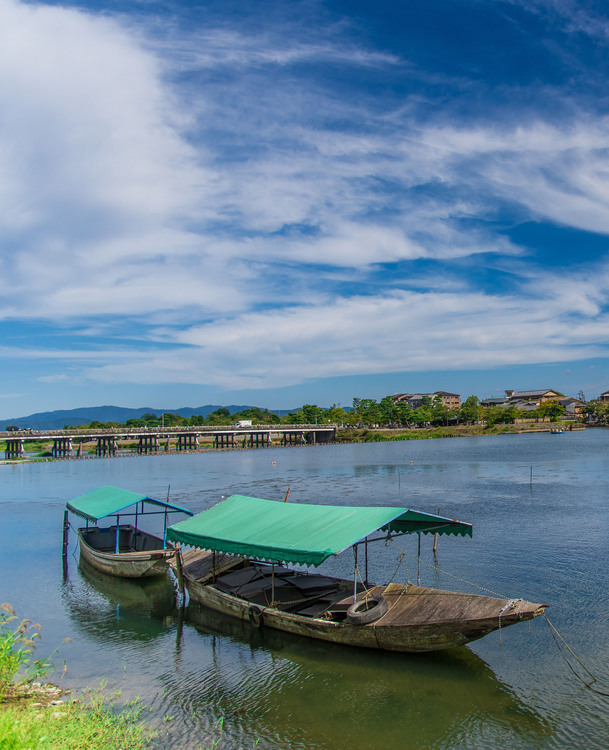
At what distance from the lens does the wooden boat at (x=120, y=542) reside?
23219 millimetres

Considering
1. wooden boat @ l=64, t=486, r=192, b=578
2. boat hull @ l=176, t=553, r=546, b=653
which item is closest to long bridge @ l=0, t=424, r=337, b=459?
wooden boat @ l=64, t=486, r=192, b=578

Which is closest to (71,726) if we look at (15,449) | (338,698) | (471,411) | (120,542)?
(338,698)

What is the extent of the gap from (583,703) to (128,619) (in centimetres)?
1486

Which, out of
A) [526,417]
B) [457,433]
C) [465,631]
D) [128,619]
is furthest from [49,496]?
[526,417]

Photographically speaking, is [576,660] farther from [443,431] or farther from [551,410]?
[551,410]

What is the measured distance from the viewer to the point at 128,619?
19766mm

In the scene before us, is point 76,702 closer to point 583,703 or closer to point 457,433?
point 583,703

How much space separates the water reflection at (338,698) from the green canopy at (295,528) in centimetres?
Answer: 287

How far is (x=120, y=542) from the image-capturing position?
92.2ft

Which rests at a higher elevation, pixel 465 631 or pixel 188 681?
pixel 465 631

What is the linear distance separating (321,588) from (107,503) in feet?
42.4

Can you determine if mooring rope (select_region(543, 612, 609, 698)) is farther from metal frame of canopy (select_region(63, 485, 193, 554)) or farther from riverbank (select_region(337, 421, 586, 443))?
riverbank (select_region(337, 421, 586, 443))

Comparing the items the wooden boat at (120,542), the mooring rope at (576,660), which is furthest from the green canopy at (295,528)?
the mooring rope at (576,660)

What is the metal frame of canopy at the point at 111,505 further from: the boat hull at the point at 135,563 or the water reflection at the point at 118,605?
the water reflection at the point at 118,605
